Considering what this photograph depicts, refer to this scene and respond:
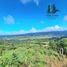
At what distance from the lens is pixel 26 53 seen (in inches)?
424

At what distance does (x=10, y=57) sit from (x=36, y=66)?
1.34 meters

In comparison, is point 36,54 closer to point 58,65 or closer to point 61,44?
point 58,65

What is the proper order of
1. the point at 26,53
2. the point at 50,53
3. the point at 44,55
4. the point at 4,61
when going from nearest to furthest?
the point at 4,61 < the point at 26,53 < the point at 44,55 < the point at 50,53

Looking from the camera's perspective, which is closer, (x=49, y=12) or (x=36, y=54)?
(x=36, y=54)

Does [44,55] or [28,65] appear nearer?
[28,65]

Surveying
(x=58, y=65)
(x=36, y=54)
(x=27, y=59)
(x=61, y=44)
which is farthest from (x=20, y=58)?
(x=61, y=44)

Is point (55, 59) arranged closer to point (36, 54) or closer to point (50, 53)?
point (50, 53)

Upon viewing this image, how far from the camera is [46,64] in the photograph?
1092cm

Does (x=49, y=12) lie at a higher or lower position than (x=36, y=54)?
higher

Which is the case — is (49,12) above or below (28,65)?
above

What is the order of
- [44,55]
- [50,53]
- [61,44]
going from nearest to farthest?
1. [44,55]
2. [50,53]
3. [61,44]

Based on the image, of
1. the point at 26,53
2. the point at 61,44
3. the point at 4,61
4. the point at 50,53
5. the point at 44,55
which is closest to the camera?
the point at 4,61

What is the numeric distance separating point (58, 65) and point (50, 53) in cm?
89

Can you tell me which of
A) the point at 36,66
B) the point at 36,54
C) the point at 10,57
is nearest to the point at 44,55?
the point at 36,54
